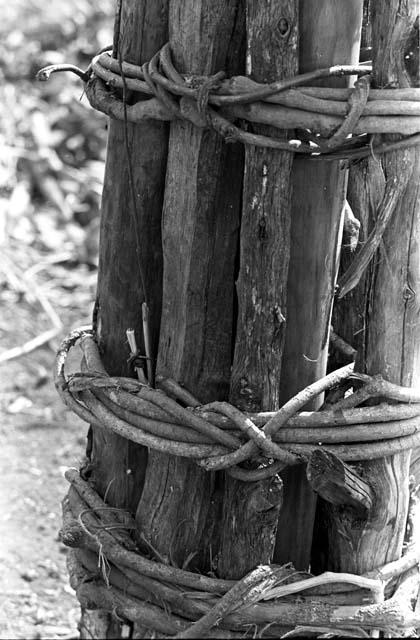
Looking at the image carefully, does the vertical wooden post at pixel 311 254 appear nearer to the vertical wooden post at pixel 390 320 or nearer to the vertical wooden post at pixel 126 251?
the vertical wooden post at pixel 390 320

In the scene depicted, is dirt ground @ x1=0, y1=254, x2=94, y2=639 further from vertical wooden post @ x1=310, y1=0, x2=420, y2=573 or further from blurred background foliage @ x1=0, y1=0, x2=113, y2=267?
vertical wooden post @ x1=310, y1=0, x2=420, y2=573

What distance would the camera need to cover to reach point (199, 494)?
2.00 metres

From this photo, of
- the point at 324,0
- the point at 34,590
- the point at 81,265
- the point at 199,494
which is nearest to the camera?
the point at 324,0

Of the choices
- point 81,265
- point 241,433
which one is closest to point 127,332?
point 241,433

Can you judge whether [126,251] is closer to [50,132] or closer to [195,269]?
[195,269]

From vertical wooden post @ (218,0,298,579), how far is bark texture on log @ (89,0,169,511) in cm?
24

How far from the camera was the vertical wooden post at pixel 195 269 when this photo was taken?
1.80 meters

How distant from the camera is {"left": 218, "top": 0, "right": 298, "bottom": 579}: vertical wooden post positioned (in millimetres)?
1724

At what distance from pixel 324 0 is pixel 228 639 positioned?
46.3 inches

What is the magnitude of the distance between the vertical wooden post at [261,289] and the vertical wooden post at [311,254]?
40 millimetres

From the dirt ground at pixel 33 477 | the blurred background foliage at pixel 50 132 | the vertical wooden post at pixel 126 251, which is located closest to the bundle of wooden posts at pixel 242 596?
the vertical wooden post at pixel 126 251

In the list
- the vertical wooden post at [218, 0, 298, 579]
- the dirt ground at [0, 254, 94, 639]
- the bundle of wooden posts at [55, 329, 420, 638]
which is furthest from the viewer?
the dirt ground at [0, 254, 94, 639]

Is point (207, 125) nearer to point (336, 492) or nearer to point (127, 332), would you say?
point (127, 332)

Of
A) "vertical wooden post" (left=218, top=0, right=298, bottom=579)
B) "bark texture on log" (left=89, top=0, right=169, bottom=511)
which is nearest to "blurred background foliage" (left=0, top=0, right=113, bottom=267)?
"bark texture on log" (left=89, top=0, right=169, bottom=511)
